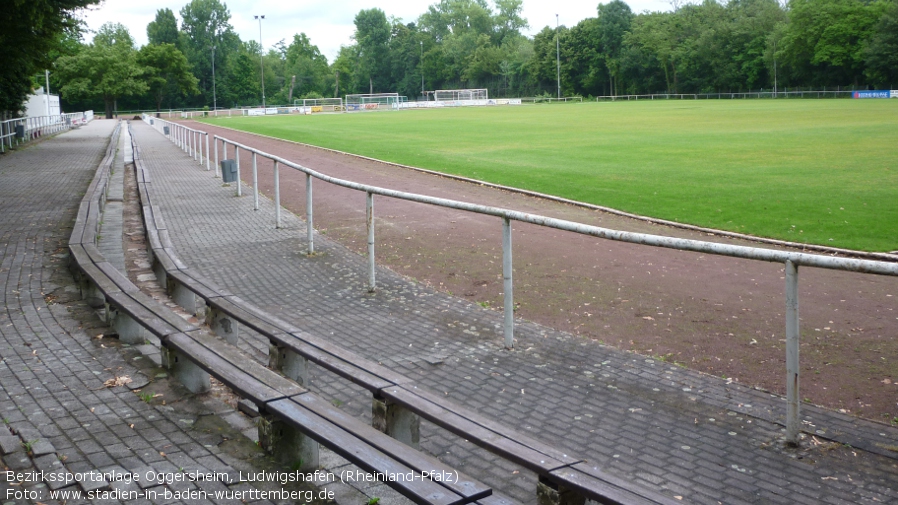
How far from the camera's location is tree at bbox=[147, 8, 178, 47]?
14025 cm

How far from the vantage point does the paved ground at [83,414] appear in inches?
157

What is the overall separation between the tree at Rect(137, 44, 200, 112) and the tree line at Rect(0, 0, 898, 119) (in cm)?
19

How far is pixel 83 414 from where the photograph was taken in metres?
4.91

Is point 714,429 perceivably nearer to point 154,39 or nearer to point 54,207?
point 54,207

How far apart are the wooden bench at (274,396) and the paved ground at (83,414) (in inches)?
7.6

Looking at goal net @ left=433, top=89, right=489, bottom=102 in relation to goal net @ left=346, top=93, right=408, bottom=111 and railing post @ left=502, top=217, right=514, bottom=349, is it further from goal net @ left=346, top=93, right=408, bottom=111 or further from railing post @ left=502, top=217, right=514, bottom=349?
railing post @ left=502, top=217, right=514, bottom=349

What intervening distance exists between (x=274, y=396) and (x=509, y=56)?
446 feet

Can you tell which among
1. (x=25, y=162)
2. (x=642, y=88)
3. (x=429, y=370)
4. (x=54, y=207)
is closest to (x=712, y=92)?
(x=642, y=88)

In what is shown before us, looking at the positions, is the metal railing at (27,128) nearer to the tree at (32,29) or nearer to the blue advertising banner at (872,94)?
the tree at (32,29)

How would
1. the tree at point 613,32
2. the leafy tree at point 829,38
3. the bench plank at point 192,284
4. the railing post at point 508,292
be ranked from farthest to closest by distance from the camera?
the tree at point 613,32 → the leafy tree at point 829,38 → the bench plank at point 192,284 → the railing post at point 508,292

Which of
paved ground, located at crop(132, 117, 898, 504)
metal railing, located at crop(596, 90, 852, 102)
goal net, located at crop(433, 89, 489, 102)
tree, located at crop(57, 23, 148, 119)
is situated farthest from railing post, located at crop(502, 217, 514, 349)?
goal net, located at crop(433, 89, 489, 102)

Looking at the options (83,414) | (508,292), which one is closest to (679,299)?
(508,292)

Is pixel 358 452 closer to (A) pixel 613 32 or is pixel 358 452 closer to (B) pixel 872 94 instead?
(B) pixel 872 94

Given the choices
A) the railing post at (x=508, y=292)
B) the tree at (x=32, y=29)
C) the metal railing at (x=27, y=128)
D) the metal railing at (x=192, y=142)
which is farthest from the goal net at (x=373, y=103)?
the railing post at (x=508, y=292)
